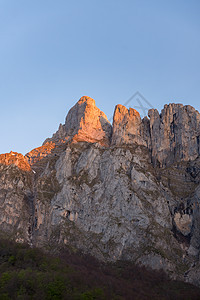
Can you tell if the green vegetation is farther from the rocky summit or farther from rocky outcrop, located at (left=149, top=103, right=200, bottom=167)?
rocky outcrop, located at (left=149, top=103, right=200, bottom=167)

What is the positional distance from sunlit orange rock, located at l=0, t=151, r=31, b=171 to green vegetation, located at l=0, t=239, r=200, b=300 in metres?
51.6

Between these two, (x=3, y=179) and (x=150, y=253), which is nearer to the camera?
(x=150, y=253)

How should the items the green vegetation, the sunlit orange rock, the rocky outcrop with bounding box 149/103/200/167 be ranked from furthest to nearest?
the sunlit orange rock, the rocky outcrop with bounding box 149/103/200/167, the green vegetation

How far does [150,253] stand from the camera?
142500mm

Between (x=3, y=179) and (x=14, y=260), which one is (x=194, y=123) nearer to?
(x=3, y=179)

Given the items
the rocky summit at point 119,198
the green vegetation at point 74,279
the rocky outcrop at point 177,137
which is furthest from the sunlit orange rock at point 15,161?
the rocky outcrop at point 177,137

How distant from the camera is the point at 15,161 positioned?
7579 inches

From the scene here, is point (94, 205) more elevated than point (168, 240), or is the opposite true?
point (94, 205)

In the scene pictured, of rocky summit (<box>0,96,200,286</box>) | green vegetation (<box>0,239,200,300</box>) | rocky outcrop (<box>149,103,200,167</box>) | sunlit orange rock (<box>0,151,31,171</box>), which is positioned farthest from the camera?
sunlit orange rock (<box>0,151,31,171</box>)

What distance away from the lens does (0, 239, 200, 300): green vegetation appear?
345 feet

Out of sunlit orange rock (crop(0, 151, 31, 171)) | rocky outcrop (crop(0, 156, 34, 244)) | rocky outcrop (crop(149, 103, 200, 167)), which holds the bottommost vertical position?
rocky outcrop (crop(0, 156, 34, 244))

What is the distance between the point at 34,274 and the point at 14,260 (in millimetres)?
16459

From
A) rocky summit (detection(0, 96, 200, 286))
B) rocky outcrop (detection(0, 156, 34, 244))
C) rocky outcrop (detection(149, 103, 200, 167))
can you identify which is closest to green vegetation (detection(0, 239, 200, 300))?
rocky summit (detection(0, 96, 200, 286))

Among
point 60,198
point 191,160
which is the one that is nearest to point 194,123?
point 191,160
